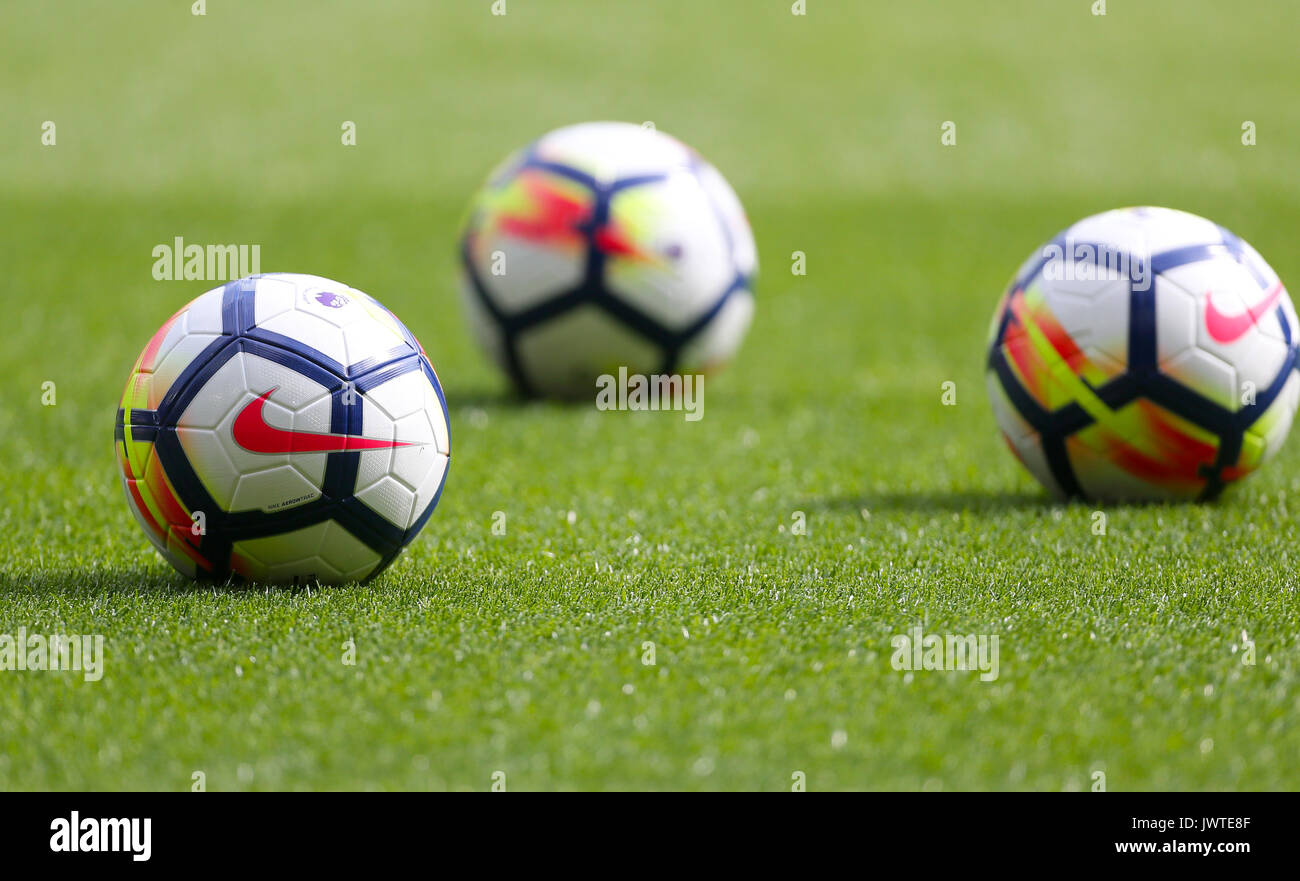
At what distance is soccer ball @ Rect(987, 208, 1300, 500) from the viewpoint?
6.57 metres

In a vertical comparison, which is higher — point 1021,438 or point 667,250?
point 667,250

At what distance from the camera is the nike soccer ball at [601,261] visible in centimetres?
952

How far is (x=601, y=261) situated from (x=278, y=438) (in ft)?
15.1

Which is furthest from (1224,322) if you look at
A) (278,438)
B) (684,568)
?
(278,438)

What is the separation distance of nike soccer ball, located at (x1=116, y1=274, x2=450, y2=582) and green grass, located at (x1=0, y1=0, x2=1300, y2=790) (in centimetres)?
22

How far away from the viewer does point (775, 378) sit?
38.0 ft

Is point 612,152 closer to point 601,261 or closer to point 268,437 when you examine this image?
point 601,261

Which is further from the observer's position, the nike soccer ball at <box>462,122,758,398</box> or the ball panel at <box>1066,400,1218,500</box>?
the nike soccer ball at <box>462,122,758,398</box>

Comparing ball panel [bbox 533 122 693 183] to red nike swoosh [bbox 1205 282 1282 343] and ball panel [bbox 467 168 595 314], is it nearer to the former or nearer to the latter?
ball panel [bbox 467 168 595 314]

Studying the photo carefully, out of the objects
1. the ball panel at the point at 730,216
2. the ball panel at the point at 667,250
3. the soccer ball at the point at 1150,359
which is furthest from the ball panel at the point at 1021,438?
the ball panel at the point at 730,216

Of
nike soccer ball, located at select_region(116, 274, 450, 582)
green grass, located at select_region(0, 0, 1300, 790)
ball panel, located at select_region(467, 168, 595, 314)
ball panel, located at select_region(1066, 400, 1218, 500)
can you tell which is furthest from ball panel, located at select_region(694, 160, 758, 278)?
nike soccer ball, located at select_region(116, 274, 450, 582)

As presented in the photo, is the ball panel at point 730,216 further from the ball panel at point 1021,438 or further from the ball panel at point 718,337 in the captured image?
the ball panel at point 1021,438

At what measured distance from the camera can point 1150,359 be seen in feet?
21.5

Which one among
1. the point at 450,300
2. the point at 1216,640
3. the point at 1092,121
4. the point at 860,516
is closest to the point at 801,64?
the point at 1092,121
